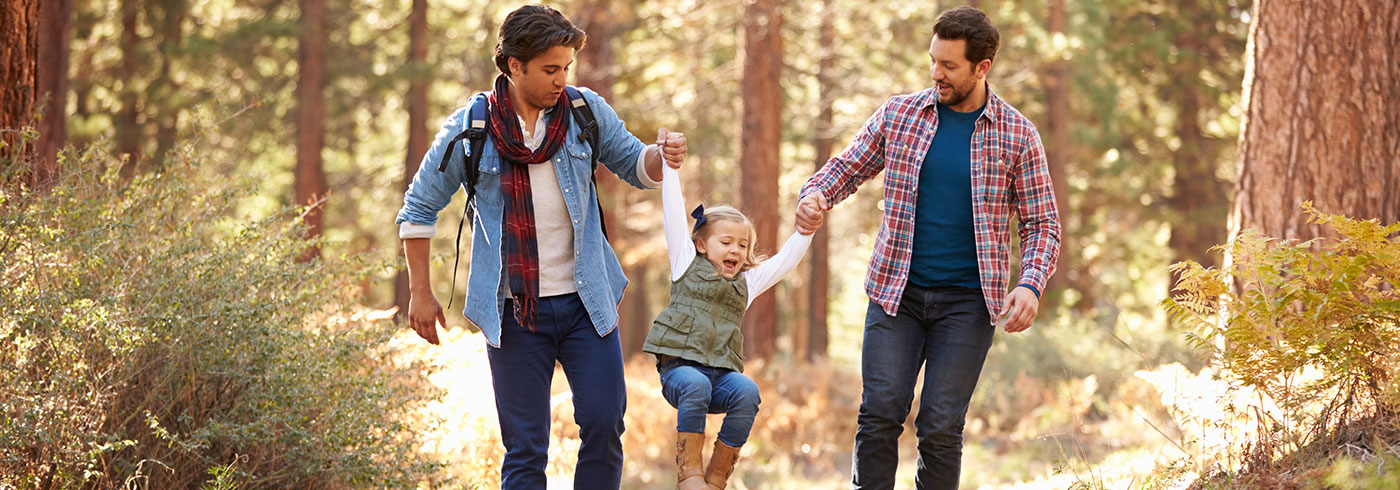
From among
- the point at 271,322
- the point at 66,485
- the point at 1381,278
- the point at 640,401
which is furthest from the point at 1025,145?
the point at 640,401

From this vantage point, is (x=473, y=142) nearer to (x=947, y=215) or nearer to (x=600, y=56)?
(x=947, y=215)

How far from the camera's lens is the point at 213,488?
4.56 meters

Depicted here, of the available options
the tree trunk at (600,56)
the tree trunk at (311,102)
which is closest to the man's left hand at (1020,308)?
the tree trunk at (600,56)

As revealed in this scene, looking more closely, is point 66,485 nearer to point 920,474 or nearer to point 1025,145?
point 920,474

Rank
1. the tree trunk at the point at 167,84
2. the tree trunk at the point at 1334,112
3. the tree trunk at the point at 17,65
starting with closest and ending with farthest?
the tree trunk at the point at 17,65 < the tree trunk at the point at 1334,112 < the tree trunk at the point at 167,84

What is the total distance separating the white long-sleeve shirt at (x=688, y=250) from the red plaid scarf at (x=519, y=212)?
0.70 meters

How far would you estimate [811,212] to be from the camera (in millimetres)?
4559

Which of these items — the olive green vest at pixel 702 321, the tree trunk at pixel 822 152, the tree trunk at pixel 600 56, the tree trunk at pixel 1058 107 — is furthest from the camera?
the tree trunk at pixel 822 152

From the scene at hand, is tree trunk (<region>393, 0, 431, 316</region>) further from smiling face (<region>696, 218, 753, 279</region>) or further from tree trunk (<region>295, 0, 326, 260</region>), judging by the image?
smiling face (<region>696, 218, 753, 279</region>)

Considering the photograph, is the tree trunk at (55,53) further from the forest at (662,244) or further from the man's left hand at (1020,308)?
the man's left hand at (1020,308)

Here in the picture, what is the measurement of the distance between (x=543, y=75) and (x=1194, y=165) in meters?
17.7

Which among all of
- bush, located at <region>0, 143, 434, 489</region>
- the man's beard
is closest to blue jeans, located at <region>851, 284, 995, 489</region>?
the man's beard

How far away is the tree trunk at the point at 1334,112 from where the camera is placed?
623 cm

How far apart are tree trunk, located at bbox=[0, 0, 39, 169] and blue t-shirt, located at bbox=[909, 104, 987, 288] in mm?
4523
